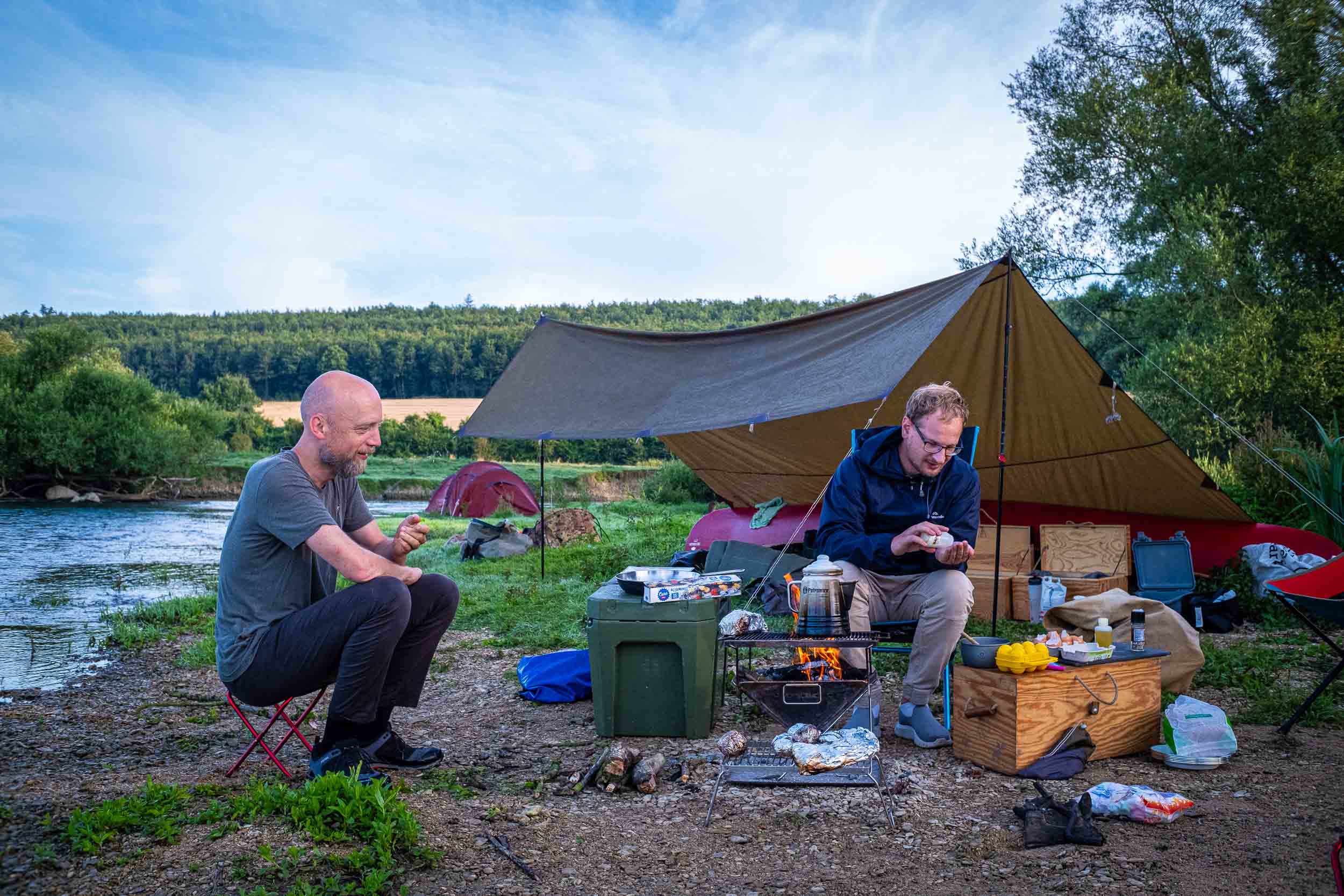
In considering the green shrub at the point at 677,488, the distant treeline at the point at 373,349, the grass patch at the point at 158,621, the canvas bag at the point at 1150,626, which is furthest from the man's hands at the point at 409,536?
the distant treeline at the point at 373,349

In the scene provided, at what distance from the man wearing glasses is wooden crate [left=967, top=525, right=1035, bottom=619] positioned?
77.6 inches

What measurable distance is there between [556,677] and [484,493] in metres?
9.70

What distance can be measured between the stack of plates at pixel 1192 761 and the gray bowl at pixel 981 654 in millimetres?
533

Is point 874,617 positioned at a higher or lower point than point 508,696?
higher

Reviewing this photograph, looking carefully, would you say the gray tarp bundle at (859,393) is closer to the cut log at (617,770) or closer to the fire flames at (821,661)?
the fire flames at (821,661)

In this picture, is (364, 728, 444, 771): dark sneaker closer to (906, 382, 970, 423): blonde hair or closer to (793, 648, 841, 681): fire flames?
(793, 648, 841, 681): fire flames

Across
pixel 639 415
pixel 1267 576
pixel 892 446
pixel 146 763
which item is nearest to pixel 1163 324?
pixel 1267 576

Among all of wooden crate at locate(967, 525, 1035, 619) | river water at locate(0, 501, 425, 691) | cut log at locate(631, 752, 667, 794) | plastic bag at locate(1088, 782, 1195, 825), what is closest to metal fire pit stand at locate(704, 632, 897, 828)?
cut log at locate(631, 752, 667, 794)

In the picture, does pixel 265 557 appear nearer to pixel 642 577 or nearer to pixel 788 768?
pixel 642 577

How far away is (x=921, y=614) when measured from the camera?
2.88 metres

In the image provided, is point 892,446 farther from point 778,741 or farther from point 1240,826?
point 1240,826

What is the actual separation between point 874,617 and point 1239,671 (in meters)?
1.72

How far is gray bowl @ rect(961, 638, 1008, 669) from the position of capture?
8.80ft

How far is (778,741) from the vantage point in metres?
2.44
